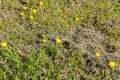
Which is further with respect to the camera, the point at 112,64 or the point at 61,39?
the point at 61,39

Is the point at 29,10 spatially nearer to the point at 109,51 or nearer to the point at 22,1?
the point at 22,1

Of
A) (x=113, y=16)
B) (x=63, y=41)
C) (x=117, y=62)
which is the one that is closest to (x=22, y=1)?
(x=63, y=41)

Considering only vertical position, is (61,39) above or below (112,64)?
above

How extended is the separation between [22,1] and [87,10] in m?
0.94

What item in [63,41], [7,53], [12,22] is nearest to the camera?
[7,53]

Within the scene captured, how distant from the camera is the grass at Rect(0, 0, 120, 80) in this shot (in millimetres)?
3055

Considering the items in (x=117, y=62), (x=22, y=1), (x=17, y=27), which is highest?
(x=22, y=1)

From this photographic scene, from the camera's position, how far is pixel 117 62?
3.22 m

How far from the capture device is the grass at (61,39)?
3.05 metres

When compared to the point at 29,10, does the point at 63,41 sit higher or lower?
lower

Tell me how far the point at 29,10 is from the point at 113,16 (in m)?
1.17

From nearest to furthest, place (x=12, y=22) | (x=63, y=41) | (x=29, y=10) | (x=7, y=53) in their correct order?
(x=7, y=53)
(x=63, y=41)
(x=12, y=22)
(x=29, y=10)

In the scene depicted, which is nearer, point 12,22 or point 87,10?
point 12,22

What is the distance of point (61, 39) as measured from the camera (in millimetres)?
3447
